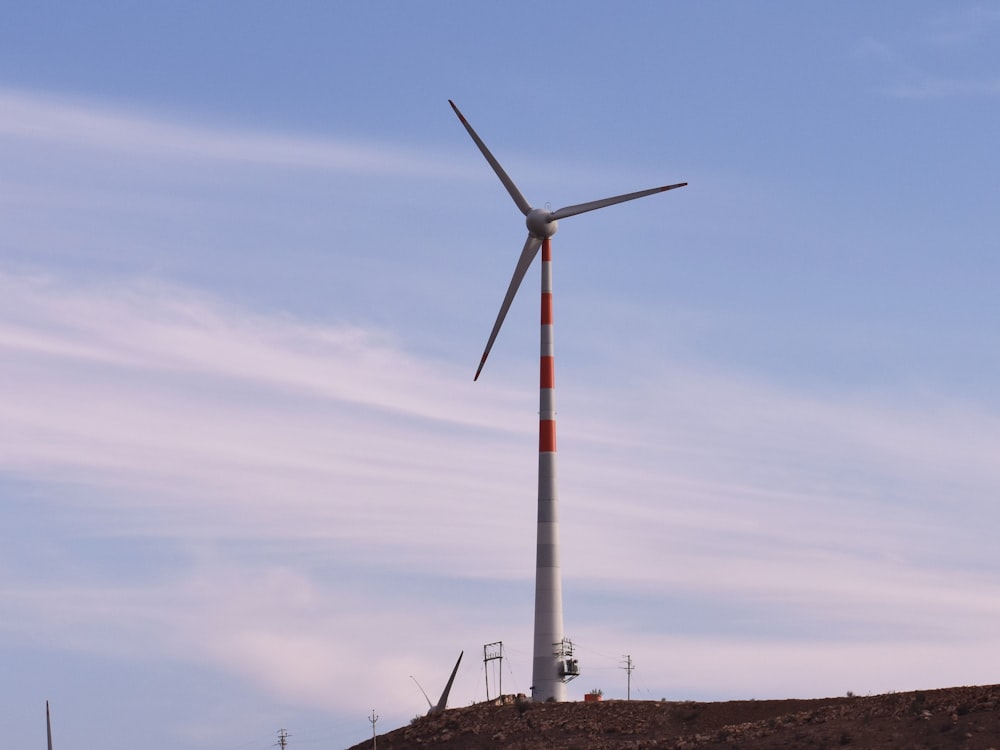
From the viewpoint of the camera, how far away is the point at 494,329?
114 meters

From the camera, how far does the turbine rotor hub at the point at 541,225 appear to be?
111 meters

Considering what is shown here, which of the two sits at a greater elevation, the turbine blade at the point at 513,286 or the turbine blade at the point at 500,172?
the turbine blade at the point at 500,172

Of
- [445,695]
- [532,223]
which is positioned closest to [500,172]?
[532,223]

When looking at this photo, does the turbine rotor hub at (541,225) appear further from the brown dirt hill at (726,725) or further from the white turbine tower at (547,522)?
the brown dirt hill at (726,725)

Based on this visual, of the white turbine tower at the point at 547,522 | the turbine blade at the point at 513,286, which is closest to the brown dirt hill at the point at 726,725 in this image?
the white turbine tower at the point at 547,522

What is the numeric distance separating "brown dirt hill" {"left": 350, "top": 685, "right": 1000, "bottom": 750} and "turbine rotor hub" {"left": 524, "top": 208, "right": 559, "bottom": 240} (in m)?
31.0

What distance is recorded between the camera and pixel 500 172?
117375 mm

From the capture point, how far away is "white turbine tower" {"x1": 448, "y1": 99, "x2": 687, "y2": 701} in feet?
341

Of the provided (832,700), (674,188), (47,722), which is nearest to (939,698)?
(832,700)

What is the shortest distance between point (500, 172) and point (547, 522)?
26.3 metres

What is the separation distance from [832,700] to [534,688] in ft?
70.4

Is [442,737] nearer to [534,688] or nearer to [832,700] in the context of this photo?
[534,688]

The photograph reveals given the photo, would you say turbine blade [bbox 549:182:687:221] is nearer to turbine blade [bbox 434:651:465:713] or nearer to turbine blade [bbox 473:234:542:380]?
turbine blade [bbox 473:234:542:380]

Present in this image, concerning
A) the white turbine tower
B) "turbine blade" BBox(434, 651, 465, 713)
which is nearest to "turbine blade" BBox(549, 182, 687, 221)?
the white turbine tower
